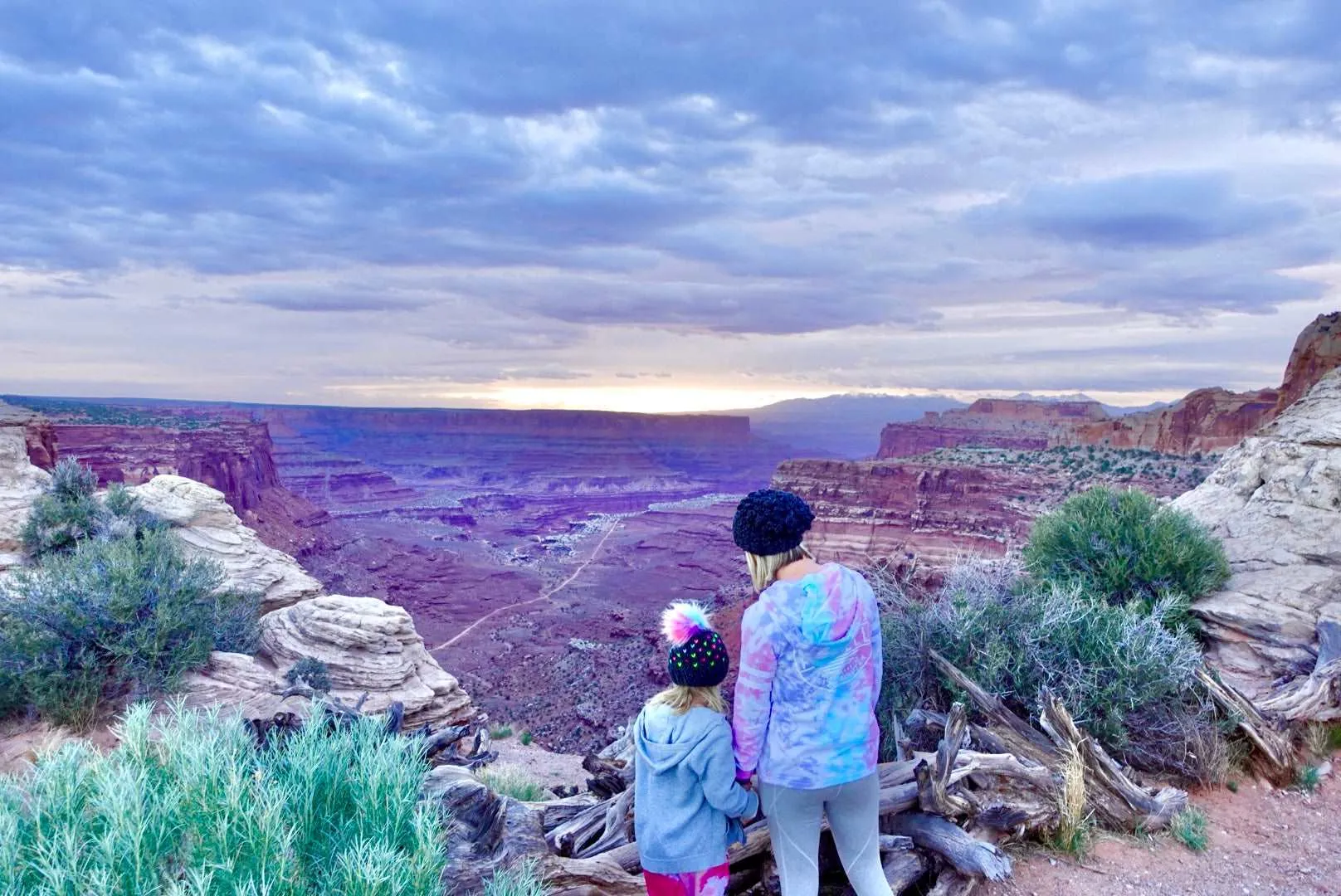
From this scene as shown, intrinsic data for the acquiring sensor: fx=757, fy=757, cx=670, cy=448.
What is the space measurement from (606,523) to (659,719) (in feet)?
235

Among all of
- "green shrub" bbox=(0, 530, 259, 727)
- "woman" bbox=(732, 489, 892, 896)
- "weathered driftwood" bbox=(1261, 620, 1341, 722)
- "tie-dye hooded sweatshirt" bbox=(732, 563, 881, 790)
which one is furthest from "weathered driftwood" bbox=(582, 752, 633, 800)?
"weathered driftwood" bbox=(1261, 620, 1341, 722)

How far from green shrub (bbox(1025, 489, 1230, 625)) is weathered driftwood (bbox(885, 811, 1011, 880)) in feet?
12.5

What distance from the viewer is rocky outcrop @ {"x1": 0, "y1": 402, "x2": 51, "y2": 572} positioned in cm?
1070

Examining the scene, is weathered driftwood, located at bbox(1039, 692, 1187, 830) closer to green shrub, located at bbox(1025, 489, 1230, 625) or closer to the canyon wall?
green shrub, located at bbox(1025, 489, 1230, 625)

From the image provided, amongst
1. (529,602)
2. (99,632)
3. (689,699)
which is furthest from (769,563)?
(529,602)

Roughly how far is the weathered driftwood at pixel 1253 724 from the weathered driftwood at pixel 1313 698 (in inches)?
11.0

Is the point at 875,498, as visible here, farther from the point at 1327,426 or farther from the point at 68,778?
the point at 68,778

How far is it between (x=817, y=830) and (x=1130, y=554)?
20.2 feet

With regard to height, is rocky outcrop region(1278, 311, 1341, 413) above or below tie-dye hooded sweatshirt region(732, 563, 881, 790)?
above

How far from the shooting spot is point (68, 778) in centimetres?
275

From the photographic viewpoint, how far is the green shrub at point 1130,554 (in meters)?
7.54

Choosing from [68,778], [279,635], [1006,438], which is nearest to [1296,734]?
[68,778]

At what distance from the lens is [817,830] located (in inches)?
123

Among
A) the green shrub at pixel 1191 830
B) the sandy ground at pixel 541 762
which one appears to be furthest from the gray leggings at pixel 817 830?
the sandy ground at pixel 541 762
